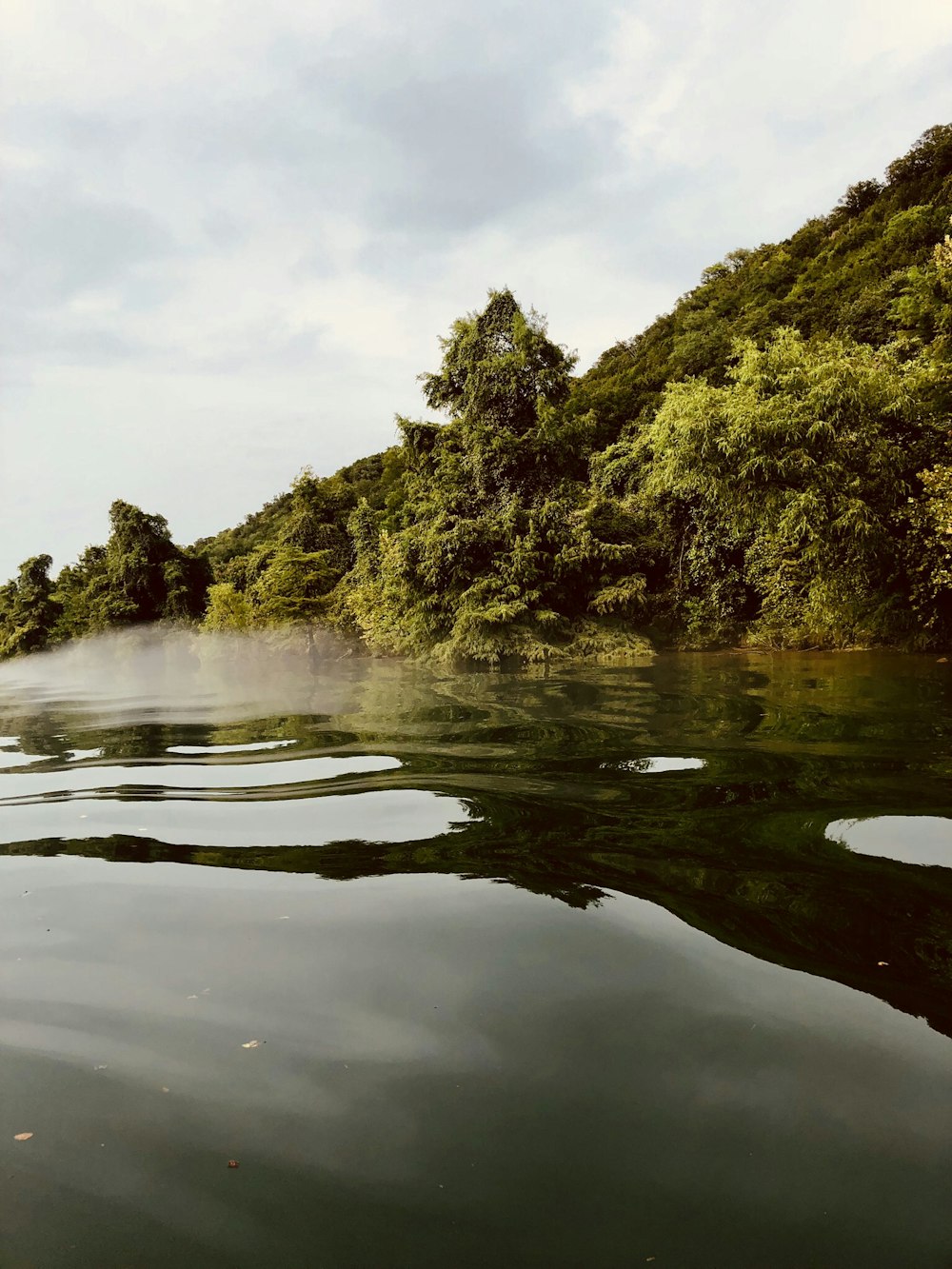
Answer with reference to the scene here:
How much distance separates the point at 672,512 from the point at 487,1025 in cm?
2339

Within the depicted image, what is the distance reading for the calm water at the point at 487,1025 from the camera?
1.31 metres

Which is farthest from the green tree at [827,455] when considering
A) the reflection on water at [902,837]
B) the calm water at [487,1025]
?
the reflection on water at [902,837]

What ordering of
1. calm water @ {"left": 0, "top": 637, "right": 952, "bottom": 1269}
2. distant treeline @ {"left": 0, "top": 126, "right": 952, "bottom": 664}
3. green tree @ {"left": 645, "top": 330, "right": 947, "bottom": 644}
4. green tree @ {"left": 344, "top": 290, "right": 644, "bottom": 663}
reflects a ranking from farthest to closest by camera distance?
green tree @ {"left": 344, "top": 290, "right": 644, "bottom": 663}, distant treeline @ {"left": 0, "top": 126, "right": 952, "bottom": 664}, green tree @ {"left": 645, "top": 330, "right": 947, "bottom": 644}, calm water @ {"left": 0, "top": 637, "right": 952, "bottom": 1269}

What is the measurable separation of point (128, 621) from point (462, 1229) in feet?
145

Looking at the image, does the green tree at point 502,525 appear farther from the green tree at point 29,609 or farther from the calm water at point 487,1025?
the green tree at point 29,609

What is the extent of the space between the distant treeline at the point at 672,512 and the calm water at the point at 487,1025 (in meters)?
13.4

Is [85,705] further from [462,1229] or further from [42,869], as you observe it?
[462,1229]

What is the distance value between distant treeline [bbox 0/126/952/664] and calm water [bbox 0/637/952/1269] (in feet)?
43.9

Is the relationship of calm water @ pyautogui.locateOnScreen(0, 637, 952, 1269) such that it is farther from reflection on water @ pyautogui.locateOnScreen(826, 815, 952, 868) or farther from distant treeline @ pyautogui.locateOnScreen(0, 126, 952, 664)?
distant treeline @ pyautogui.locateOnScreen(0, 126, 952, 664)

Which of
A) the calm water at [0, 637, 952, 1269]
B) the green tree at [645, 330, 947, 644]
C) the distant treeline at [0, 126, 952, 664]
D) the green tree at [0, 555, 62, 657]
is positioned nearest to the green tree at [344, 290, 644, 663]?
the distant treeline at [0, 126, 952, 664]

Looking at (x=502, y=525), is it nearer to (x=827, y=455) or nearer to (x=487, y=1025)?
(x=827, y=455)

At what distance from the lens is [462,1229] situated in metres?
1.29

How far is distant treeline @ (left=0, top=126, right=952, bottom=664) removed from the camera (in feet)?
53.2

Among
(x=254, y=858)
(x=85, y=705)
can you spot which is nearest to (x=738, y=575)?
(x=85, y=705)
